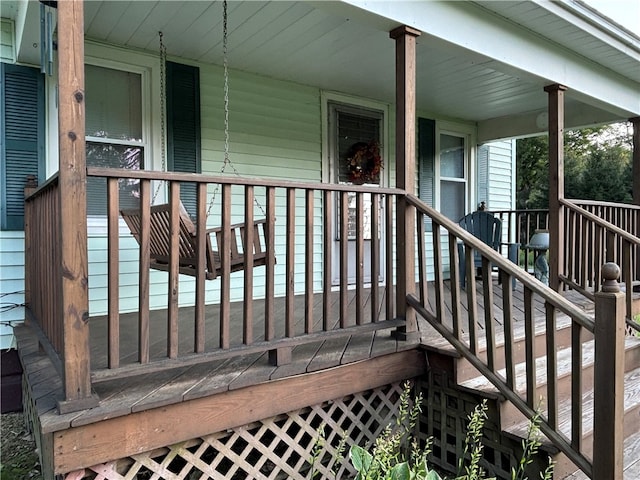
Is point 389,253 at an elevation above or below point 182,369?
above

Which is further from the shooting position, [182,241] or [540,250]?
[540,250]

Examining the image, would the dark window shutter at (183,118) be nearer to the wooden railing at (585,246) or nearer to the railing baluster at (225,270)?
the railing baluster at (225,270)

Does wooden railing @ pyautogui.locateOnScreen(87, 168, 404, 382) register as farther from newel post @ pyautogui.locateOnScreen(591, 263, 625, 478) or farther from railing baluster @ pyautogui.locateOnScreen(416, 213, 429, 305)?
newel post @ pyautogui.locateOnScreen(591, 263, 625, 478)

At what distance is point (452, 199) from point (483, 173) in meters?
0.72

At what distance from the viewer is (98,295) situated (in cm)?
368

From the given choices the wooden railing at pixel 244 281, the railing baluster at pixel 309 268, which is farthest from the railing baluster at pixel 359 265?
the railing baluster at pixel 309 268

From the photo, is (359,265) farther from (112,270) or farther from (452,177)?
(452,177)

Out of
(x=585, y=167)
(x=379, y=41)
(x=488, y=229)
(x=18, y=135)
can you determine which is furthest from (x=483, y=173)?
(x=585, y=167)

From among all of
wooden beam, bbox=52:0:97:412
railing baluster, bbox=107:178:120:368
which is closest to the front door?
railing baluster, bbox=107:178:120:368

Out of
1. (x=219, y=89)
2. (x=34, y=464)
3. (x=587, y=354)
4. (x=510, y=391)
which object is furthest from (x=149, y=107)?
(x=587, y=354)

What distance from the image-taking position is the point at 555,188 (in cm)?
407

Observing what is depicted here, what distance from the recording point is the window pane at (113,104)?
142 inches

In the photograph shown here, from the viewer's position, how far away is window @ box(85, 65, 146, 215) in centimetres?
361

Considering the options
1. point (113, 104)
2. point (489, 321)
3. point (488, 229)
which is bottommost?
point (489, 321)
